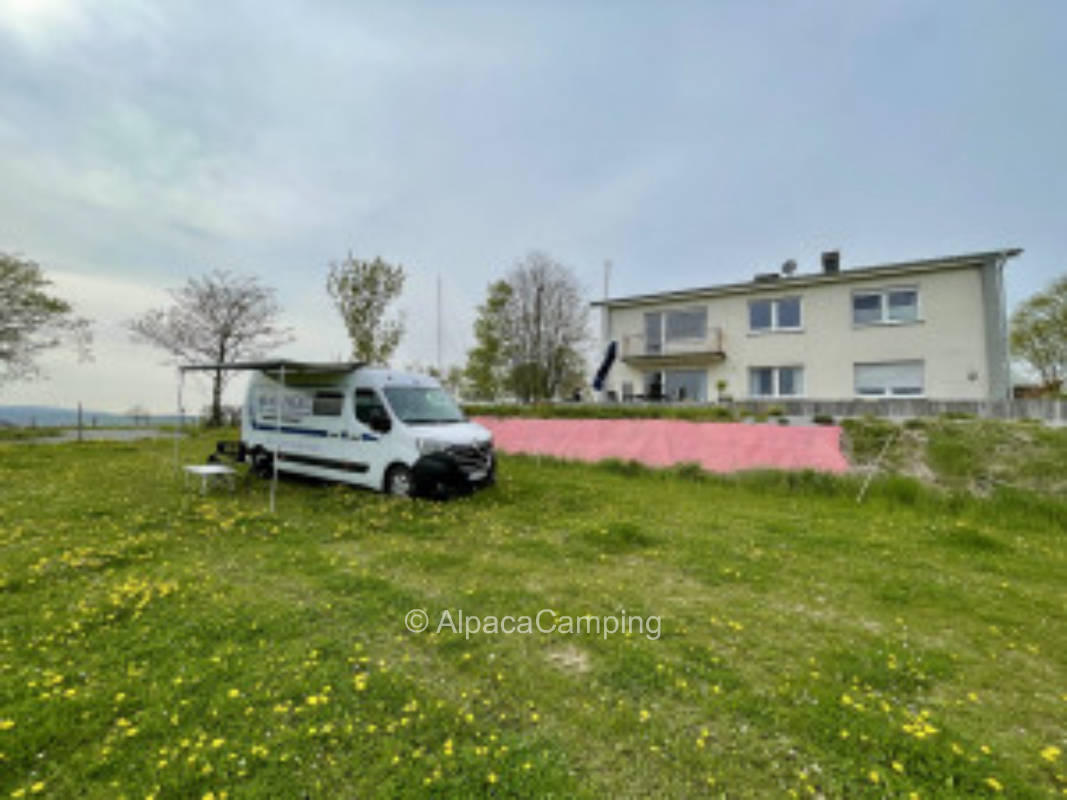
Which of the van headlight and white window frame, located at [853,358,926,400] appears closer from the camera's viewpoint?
the van headlight

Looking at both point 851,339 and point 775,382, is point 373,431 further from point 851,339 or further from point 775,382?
point 851,339

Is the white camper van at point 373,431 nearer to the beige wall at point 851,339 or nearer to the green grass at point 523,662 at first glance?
the green grass at point 523,662

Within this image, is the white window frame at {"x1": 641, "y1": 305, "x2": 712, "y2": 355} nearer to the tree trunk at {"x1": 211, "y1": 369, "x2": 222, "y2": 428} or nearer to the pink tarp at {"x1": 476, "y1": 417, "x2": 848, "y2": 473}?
the pink tarp at {"x1": 476, "y1": 417, "x2": 848, "y2": 473}

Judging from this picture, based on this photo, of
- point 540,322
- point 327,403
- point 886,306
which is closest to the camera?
point 327,403

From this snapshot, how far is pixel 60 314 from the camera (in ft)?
67.4

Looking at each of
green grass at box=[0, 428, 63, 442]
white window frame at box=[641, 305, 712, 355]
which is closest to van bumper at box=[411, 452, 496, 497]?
white window frame at box=[641, 305, 712, 355]

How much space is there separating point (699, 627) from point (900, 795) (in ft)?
5.85

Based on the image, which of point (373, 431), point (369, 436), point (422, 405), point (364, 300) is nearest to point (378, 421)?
point (373, 431)

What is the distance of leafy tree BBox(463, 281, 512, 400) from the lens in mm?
26000

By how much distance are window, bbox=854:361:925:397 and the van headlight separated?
663 inches

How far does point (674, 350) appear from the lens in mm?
20656

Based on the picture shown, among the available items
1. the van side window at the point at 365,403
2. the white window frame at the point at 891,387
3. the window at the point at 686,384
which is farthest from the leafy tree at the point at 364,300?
the white window frame at the point at 891,387

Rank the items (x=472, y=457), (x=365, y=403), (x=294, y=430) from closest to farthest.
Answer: (x=472, y=457), (x=365, y=403), (x=294, y=430)

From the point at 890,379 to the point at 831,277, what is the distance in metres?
4.44
